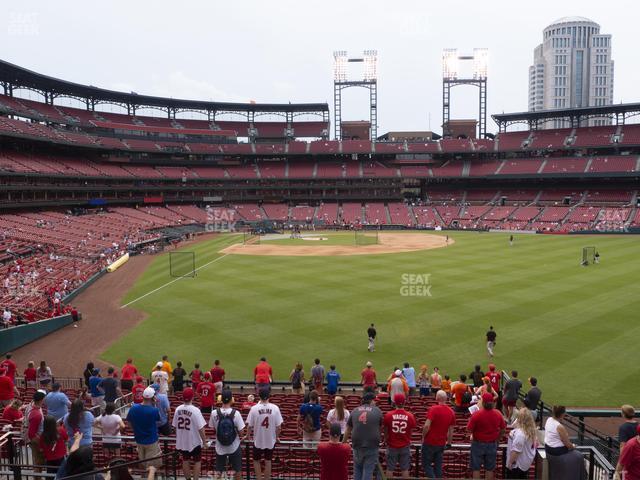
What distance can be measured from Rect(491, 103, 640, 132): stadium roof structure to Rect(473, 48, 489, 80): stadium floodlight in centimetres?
1062

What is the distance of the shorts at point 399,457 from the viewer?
318 inches

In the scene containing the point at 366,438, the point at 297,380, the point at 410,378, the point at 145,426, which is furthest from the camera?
the point at 410,378

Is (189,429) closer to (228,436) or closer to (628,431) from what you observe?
(228,436)

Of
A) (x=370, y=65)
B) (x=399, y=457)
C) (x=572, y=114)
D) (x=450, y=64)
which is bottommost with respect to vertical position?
(x=399, y=457)

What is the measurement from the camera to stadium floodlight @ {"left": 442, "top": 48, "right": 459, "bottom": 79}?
103688 millimetres

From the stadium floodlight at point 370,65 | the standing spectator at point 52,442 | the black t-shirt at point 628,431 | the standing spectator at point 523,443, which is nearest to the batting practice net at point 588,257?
the black t-shirt at point 628,431

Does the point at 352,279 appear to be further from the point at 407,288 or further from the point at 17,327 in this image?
the point at 17,327

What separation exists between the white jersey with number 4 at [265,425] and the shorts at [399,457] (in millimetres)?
2153

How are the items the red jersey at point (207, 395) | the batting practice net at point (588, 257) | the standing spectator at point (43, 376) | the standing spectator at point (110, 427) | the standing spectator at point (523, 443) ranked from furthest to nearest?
the batting practice net at point (588, 257)
the standing spectator at point (43, 376)
the red jersey at point (207, 395)
the standing spectator at point (110, 427)
the standing spectator at point (523, 443)

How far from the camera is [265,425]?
8.45 metres

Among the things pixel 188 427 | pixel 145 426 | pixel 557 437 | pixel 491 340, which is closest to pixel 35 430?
pixel 145 426

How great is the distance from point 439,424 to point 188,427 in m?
4.62

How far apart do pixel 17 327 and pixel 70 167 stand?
184 feet

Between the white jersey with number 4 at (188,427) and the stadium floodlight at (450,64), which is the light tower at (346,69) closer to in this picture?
the stadium floodlight at (450,64)
